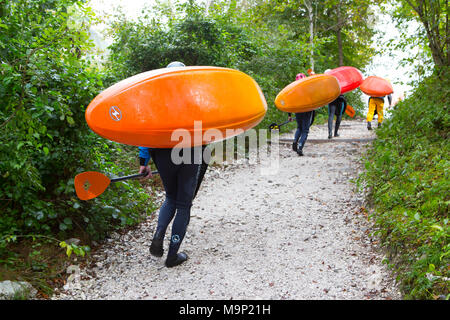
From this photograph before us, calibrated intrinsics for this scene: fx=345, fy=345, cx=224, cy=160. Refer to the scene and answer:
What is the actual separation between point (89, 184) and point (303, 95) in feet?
16.6

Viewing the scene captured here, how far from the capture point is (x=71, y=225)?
11.6ft

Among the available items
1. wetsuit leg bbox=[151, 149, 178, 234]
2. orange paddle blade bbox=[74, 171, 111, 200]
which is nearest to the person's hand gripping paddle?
orange paddle blade bbox=[74, 171, 111, 200]

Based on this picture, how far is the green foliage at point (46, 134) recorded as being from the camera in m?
2.83

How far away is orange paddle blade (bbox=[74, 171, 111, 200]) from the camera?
3.32 metres

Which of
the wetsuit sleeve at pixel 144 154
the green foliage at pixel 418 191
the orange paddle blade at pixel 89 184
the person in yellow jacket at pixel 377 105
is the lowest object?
the person in yellow jacket at pixel 377 105

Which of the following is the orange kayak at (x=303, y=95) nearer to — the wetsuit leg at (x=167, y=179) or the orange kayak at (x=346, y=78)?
the orange kayak at (x=346, y=78)

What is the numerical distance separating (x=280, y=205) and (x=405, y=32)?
5.32m

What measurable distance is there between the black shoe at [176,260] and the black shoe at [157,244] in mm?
163

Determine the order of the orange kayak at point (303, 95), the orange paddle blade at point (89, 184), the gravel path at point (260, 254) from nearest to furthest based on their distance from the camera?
the gravel path at point (260, 254) → the orange paddle blade at point (89, 184) → the orange kayak at point (303, 95)

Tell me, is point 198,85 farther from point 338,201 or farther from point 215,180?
point 215,180

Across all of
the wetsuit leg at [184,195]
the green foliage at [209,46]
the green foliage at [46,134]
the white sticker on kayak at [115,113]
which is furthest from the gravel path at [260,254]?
the green foliage at [209,46]

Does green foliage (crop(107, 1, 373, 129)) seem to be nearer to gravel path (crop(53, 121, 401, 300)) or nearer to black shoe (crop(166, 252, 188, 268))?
gravel path (crop(53, 121, 401, 300))

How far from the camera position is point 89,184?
3404 millimetres
